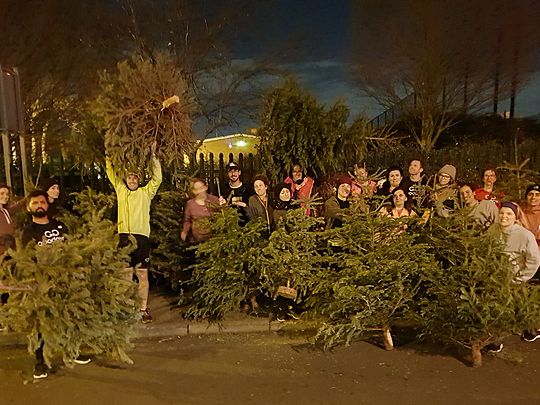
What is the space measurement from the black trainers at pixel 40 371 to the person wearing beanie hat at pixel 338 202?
313 cm

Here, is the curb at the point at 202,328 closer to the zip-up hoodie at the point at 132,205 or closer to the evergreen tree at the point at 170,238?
the evergreen tree at the point at 170,238

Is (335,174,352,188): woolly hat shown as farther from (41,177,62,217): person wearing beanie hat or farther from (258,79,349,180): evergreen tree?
(41,177,62,217): person wearing beanie hat

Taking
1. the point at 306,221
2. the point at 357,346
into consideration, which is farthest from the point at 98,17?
the point at 357,346

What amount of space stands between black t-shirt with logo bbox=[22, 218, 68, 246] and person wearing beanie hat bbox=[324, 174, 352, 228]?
2850 millimetres

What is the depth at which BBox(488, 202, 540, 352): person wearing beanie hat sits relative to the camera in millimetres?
4736

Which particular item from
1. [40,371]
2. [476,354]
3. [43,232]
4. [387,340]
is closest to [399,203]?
[387,340]

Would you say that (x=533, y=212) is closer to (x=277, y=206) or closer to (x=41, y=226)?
(x=277, y=206)

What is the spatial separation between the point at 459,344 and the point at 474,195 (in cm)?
231

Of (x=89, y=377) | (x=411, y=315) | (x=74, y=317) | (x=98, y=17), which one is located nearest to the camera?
(x=74, y=317)

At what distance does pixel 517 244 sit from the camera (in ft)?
16.8

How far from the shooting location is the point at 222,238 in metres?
5.75

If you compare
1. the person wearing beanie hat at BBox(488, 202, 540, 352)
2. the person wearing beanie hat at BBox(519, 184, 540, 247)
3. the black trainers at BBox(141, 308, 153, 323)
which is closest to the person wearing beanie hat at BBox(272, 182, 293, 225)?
the black trainers at BBox(141, 308, 153, 323)

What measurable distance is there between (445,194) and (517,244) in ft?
3.84

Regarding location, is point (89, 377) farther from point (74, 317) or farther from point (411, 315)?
point (411, 315)
